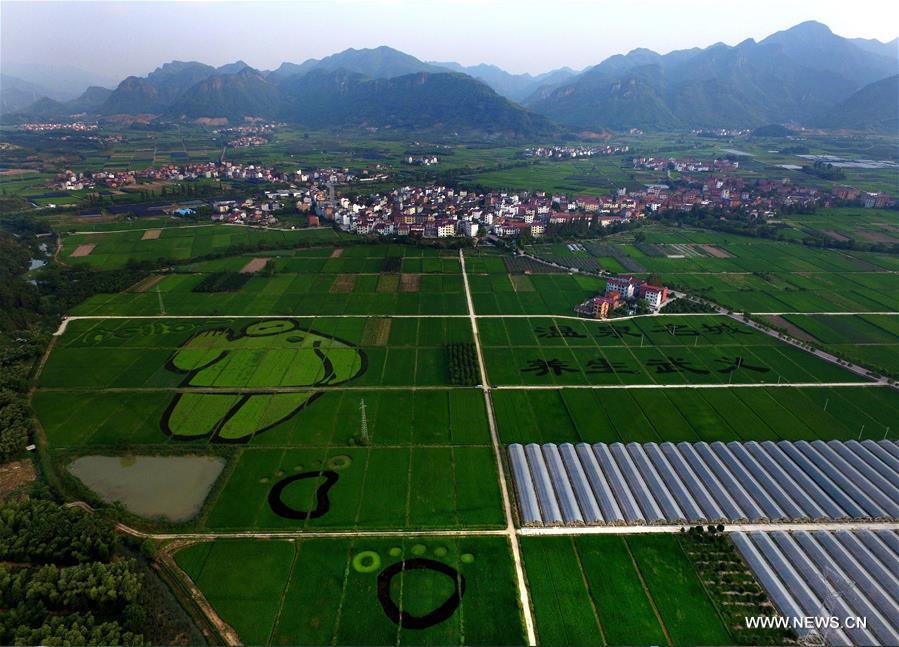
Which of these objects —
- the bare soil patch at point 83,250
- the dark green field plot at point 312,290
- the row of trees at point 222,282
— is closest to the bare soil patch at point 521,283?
the dark green field plot at point 312,290

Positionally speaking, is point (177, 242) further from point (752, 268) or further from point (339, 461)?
point (752, 268)

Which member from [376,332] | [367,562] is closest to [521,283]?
[376,332]

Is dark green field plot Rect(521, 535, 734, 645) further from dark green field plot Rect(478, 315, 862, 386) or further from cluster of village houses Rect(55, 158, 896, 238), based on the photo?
cluster of village houses Rect(55, 158, 896, 238)

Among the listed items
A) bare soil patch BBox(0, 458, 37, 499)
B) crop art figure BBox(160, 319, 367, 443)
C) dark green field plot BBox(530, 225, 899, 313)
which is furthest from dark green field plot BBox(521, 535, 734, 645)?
dark green field plot BBox(530, 225, 899, 313)

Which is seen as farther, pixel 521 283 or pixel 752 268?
pixel 752 268

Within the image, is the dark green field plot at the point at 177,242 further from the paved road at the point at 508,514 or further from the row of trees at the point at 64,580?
the row of trees at the point at 64,580

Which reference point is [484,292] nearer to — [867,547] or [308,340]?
[308,340]

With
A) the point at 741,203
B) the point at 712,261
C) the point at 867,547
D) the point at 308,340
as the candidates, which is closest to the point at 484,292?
the point at 308,340
